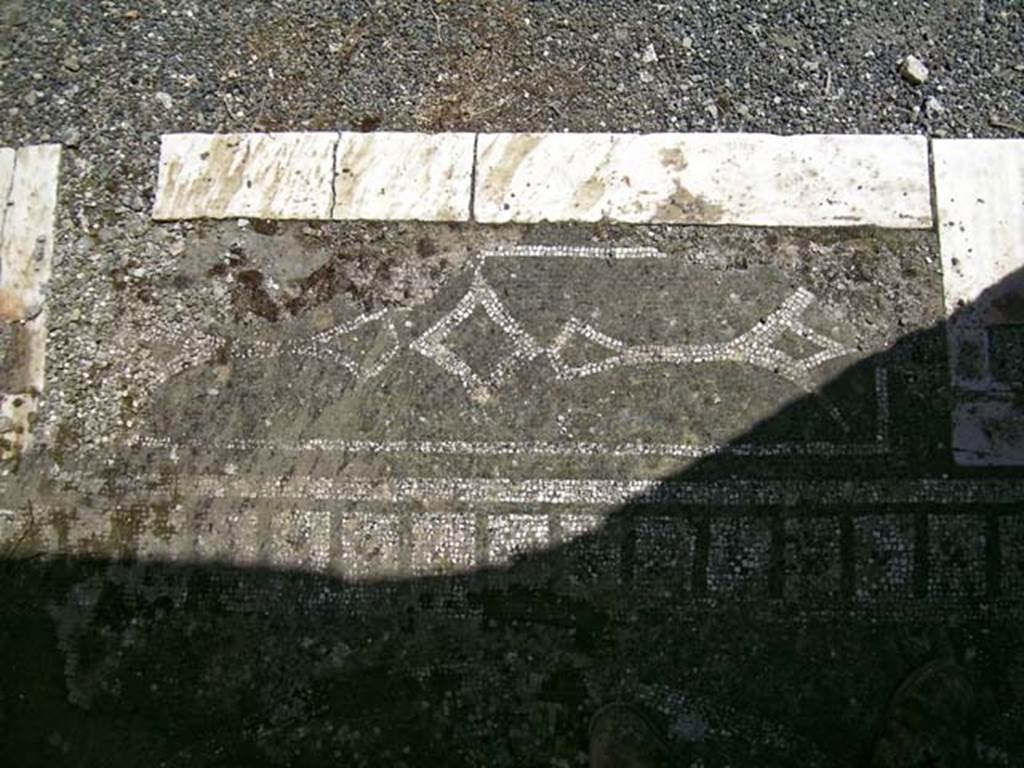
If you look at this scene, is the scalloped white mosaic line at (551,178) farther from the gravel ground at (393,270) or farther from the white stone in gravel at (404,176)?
the gravel ground at (393,270)

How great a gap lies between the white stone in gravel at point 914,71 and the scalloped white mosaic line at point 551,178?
324mm

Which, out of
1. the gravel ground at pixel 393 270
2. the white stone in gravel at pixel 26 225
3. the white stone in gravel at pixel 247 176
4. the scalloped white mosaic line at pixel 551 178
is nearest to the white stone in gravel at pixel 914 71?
the gravel ground at pixel 393 270

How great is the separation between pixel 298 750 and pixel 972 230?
3917 mm

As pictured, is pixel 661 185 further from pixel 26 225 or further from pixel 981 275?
pixel 26 225

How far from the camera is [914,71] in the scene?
4895mm

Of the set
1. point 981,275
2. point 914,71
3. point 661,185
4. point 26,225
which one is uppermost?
point 914,71

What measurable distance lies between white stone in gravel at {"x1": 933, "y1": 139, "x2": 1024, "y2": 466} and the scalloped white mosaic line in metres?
0.17

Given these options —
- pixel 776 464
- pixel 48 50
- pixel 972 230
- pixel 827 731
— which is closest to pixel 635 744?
pixel 827 731

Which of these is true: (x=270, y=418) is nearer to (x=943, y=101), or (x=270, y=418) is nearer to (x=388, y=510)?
(x=388, y=510)

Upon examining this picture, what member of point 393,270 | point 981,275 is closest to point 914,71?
point 981,275

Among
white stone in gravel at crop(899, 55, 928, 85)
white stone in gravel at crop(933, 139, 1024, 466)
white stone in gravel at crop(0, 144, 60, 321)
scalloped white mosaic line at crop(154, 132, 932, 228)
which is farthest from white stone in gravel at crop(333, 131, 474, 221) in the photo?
white stone in gravel at crop(933, 139, 1024, 466)

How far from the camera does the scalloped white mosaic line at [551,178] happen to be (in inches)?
187

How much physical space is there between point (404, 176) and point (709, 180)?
1.50 metres

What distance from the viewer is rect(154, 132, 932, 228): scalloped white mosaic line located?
4762mm
